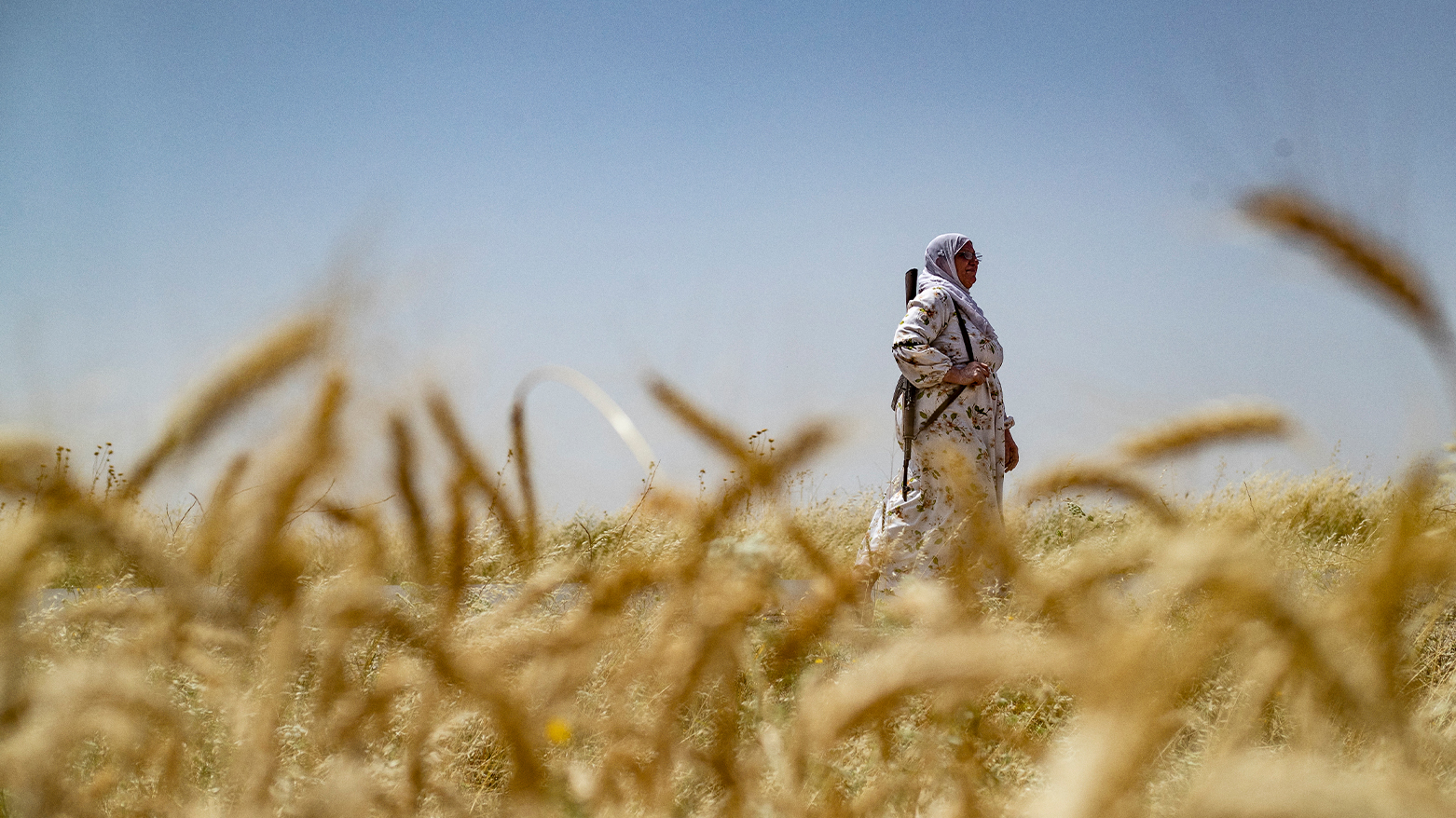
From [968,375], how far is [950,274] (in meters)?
0.58

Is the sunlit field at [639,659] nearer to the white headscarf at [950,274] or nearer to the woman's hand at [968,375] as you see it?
the woman's hand at [968,375]

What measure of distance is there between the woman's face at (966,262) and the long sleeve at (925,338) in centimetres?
25

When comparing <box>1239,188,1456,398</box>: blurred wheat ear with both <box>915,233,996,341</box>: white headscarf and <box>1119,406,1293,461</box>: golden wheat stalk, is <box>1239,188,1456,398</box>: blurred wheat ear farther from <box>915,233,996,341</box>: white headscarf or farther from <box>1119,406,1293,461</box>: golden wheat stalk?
<box>915,233,996,341</box>: white headscarf

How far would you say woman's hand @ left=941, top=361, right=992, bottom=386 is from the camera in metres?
3.61

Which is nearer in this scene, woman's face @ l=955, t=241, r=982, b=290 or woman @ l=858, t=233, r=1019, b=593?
woman @ l=858, t=233, r=1019, b=593

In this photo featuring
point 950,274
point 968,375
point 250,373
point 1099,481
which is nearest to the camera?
point 250,373

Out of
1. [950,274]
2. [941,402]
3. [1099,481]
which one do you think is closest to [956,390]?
[941,402]

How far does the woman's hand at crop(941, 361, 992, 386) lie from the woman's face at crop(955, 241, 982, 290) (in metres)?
0.51

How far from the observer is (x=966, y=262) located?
3969 millimetres

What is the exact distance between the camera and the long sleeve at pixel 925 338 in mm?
3631

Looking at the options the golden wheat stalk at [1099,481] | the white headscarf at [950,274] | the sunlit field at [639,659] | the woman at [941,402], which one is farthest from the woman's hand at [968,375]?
the sunlit field at [639,659]

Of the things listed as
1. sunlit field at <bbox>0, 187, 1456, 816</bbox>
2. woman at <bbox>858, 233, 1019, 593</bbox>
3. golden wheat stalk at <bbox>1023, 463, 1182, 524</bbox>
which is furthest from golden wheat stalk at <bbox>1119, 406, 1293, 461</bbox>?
woman at <bbox>858, 233, 1019, 593</bbox>

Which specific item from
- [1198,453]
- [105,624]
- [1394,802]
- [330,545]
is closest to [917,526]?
[1198,453]

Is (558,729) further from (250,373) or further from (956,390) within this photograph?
(956,390)
